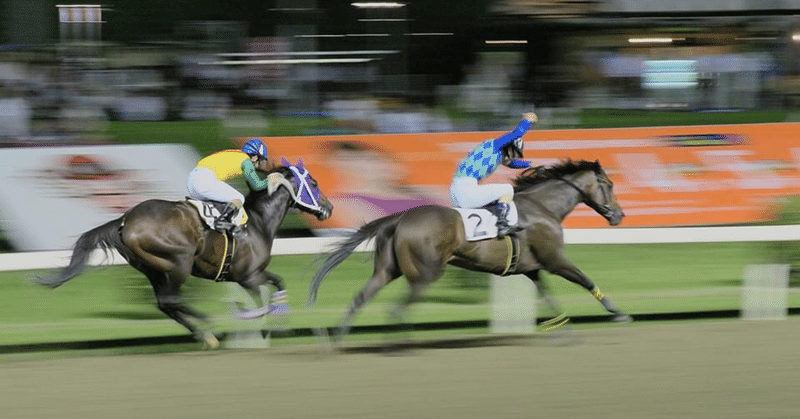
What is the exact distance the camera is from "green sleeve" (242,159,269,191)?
7754mm

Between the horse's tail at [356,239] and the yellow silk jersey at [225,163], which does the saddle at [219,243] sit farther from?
the horse's tail at [356,239]

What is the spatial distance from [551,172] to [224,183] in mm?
2378

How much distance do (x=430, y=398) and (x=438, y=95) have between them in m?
6.29

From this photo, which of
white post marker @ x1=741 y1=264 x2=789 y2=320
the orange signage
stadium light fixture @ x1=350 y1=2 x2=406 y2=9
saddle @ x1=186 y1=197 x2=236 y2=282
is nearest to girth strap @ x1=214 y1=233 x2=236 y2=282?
saddle @ x1=186 y1=197 x2=236 y2=282

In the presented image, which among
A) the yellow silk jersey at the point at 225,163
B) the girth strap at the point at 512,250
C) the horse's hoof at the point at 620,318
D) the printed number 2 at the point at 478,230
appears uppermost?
the yellow silk jersey at the point at 225,163

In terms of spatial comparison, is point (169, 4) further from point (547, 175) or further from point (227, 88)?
point (547, 175)

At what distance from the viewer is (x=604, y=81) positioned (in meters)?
12.3

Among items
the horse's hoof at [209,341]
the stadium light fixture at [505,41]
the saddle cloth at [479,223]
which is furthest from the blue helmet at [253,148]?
the stadium light fixture at [505,41]

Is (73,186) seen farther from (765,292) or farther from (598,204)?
(765,292)

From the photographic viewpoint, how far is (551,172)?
818 cm

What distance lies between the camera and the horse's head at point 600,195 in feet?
26.8

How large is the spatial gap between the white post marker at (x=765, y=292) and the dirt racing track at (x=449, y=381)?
0.75 m

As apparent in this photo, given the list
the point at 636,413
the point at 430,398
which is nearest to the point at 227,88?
the point at 430,398

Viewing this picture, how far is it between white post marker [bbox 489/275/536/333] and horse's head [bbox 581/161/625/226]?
2.46ft
